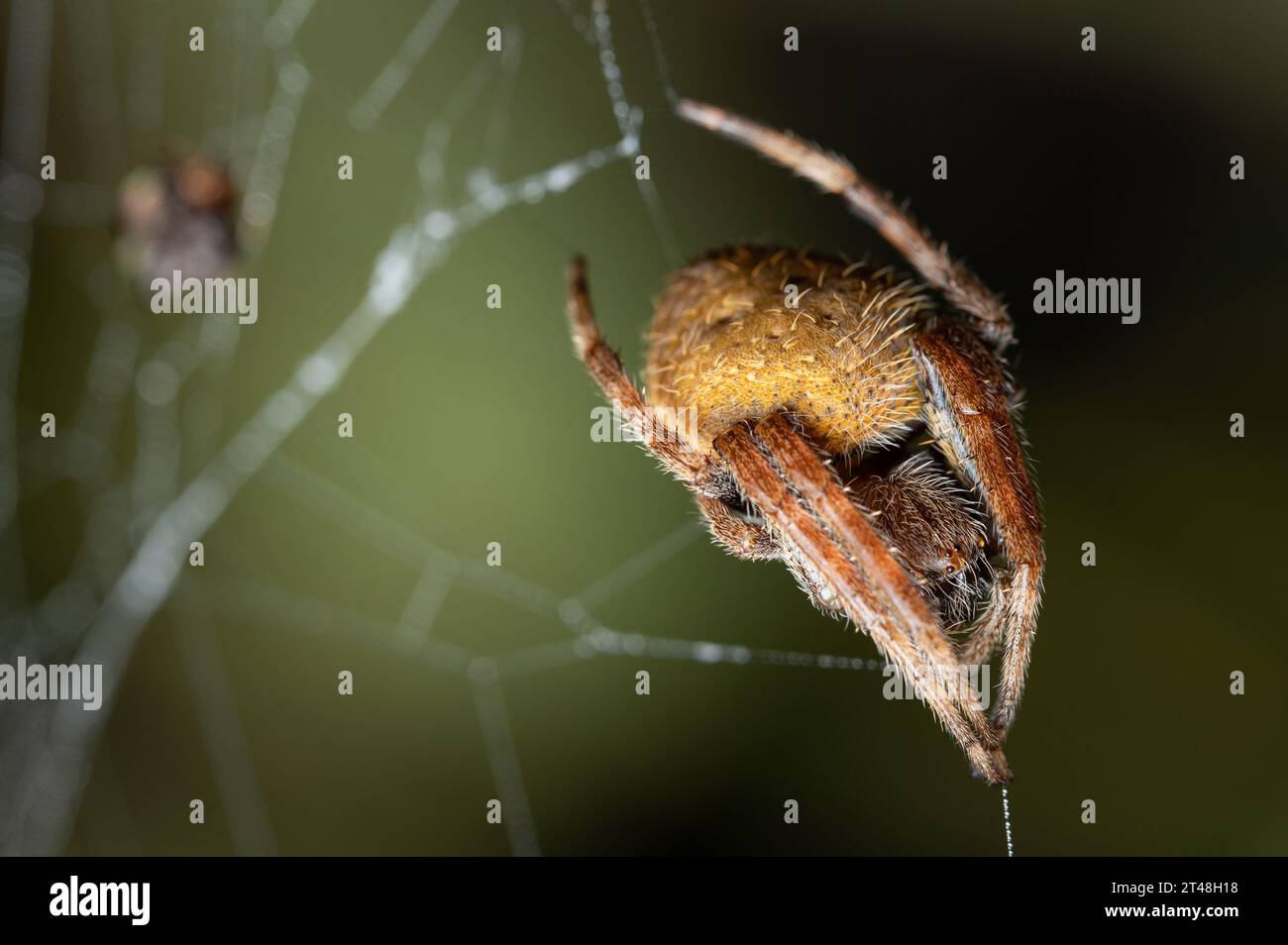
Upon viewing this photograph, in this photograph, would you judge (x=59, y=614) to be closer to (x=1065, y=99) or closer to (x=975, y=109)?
(x=975, y=109)

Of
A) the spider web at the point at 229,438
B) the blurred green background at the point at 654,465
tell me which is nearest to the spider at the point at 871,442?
the blurred green background at the point at 654,465

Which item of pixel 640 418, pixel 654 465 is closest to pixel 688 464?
pixel 640 418

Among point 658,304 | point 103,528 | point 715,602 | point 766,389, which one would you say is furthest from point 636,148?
point 103,528

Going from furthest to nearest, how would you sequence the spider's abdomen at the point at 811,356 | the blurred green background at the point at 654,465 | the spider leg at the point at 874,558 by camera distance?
the blurred green background at the point at 654,465
the spider's abdomen at the point at 811,356
the spider leg at the point at 874,558

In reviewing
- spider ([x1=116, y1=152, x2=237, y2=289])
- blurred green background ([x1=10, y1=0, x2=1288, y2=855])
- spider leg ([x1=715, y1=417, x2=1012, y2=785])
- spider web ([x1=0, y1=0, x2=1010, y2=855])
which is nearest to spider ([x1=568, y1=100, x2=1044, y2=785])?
spider leg ([x1=715, y1=417, x2=1012, y2=785])

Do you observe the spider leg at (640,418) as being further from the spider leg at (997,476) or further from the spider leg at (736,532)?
the spider leg at (997,476)

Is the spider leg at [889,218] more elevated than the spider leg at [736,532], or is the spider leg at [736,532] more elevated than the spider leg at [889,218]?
the spider leg at [889,218]

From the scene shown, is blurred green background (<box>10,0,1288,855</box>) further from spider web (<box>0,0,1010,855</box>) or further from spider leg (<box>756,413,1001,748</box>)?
spider leg (<box>756,413,1001,748</box>)
